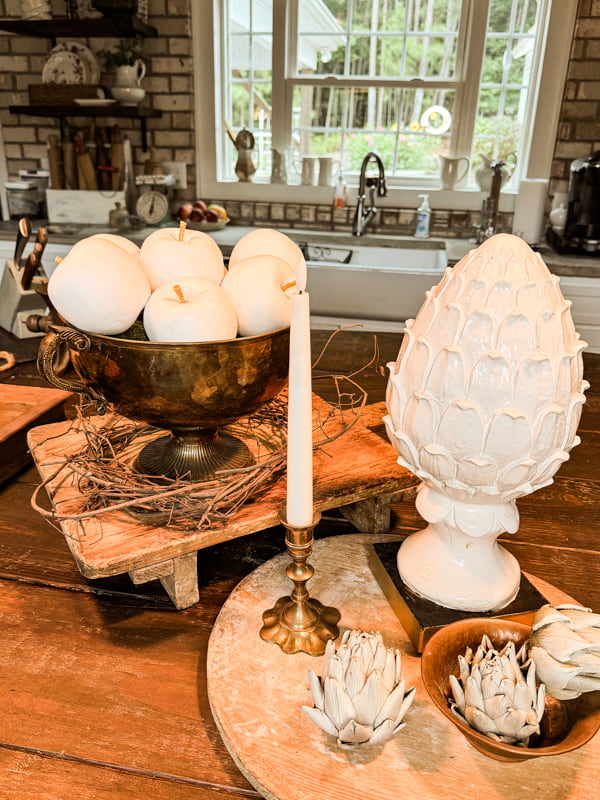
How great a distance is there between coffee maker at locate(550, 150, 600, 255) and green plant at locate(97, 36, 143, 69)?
→ 77.3 inches

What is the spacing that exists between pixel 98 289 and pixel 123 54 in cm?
268

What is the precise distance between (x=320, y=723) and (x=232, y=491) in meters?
0.28

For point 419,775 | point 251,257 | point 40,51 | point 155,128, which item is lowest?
point 419,775

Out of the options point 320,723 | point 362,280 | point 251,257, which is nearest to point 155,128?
point 362,280

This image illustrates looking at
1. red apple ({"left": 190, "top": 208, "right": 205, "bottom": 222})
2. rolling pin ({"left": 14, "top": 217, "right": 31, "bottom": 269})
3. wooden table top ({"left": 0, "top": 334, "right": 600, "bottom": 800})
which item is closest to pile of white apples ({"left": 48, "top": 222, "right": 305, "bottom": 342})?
wooden table top ({"left": 0, "top": 334, "right": 600, "bottom": 800})

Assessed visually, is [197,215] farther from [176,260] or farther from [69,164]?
[176,260]

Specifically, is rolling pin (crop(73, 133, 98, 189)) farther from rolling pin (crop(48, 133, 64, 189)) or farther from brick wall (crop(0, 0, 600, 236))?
brick wall (crop(0, 0, 600, 236))

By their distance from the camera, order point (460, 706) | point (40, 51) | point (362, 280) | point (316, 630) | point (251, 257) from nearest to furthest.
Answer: point (460, 706)
point (316, 630)
point (251, 257)
point (362, 280)
point (40, 51)

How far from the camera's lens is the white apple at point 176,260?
0.72 m

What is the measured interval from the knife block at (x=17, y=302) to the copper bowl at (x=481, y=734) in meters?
1.28

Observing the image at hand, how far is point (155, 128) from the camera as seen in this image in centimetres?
313

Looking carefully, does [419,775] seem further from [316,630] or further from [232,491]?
[232,491]

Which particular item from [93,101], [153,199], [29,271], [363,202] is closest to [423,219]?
[363,202]

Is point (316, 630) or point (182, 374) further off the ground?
point (182, 374)
